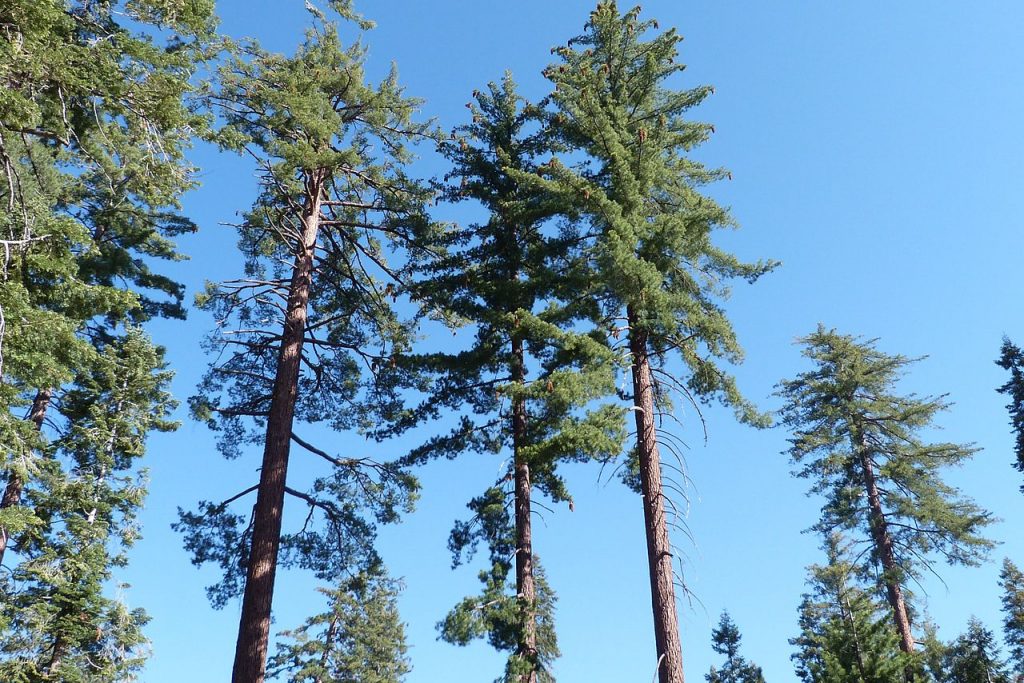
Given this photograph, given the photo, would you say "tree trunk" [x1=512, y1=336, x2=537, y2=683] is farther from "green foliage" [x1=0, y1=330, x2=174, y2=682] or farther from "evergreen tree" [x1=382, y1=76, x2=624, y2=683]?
"green foliage" [x1=0, y1=330, x2=174, y2=682]

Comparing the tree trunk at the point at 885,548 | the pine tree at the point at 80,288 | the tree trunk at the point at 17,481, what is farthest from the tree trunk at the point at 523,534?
the tree trunk at the point at 885,548

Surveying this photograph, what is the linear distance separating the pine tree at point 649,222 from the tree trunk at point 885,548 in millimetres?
11163

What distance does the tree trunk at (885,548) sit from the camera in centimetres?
1881

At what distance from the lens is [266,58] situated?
1496cm

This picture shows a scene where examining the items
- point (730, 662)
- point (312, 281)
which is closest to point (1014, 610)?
point (730, 662)

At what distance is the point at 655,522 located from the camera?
426 inches

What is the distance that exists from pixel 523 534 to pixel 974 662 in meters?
16.2

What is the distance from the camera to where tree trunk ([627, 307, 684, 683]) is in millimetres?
9805

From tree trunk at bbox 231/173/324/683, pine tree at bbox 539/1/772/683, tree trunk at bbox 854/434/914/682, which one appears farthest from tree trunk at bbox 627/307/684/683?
tree trunk at bbox 854/434/914/682

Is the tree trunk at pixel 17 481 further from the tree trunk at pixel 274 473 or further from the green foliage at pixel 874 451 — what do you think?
the green foliage at pixel 874 451

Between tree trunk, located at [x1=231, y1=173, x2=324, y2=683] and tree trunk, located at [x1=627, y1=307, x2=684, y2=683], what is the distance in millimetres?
5734

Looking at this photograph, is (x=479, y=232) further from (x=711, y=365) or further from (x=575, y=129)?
(x=711, y=365)

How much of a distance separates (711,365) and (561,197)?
13.0 ft

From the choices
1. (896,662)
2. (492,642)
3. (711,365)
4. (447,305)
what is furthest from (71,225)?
(896,662)
